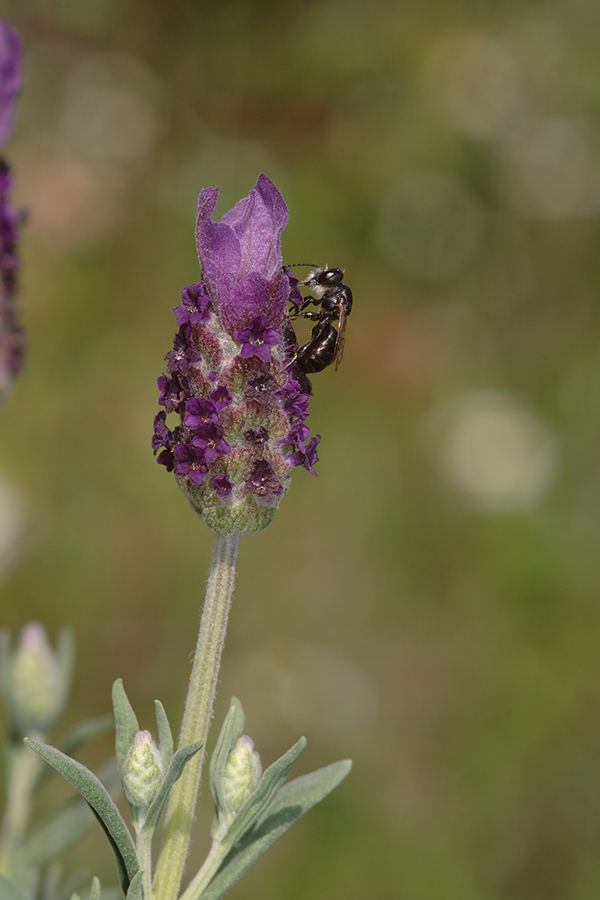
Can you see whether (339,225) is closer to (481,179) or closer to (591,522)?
(481,179)

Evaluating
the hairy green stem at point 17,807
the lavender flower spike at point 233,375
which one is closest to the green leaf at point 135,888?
the lavender flower spike at point 233,375

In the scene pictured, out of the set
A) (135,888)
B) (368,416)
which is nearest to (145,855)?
(135,888)

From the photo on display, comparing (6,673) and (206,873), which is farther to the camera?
(6,673)

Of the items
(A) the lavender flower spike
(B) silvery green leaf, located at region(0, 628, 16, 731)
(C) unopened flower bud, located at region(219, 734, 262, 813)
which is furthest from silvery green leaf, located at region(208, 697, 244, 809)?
(B) silvery green leaf, located at region(0, 628, 16, 731)

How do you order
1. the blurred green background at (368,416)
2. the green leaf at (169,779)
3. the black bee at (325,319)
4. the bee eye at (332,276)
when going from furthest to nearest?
the blurred green background at (368,416), the bee eye at (332,276), the black bee at (325,319), the green leaf at (169,779)

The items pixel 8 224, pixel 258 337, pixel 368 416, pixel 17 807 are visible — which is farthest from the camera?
pixel 368 416

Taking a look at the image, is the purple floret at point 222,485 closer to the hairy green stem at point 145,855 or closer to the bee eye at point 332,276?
the hairy green stem at point 145,855

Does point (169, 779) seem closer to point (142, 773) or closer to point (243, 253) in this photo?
point (142, 773)

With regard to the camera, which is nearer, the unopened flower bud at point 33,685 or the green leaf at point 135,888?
the green leaf at point 135,888
